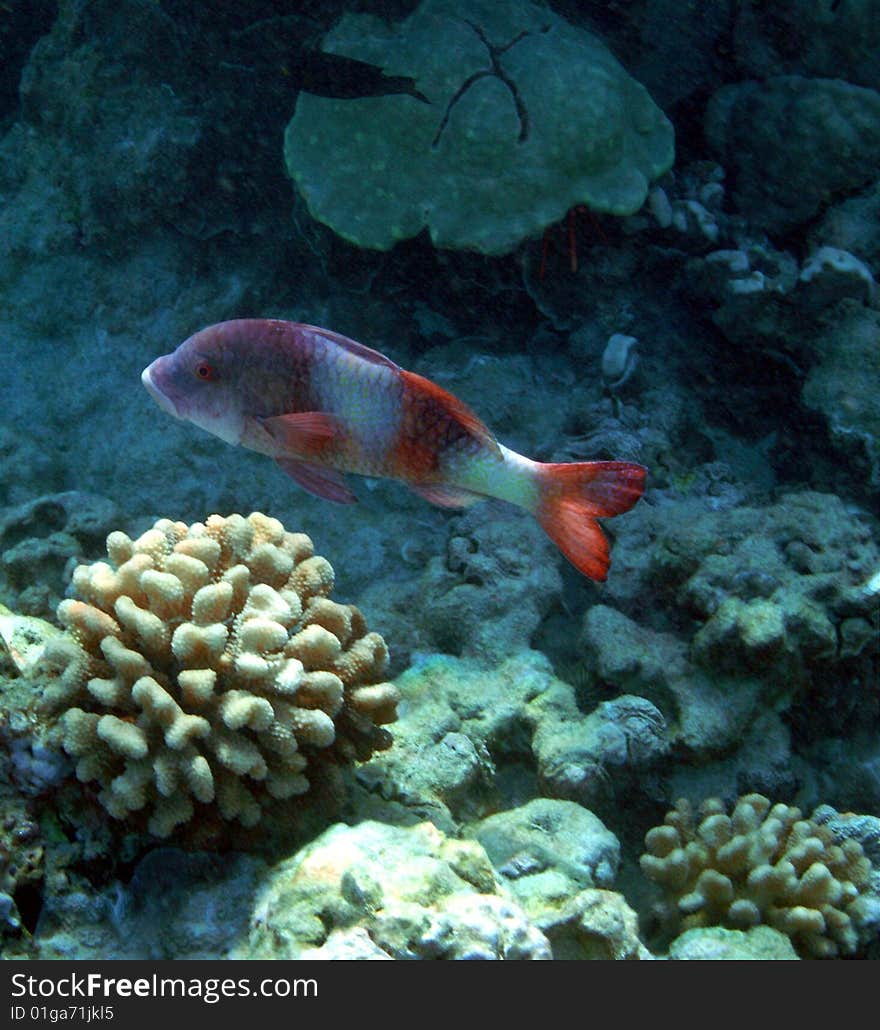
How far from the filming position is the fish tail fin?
2.36 m

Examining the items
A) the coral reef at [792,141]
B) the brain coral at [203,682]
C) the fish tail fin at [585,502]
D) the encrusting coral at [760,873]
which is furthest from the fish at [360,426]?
the coral reef at [792,141]

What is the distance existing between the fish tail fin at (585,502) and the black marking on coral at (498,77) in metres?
2.64

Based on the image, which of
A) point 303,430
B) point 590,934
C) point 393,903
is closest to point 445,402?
point 303,430

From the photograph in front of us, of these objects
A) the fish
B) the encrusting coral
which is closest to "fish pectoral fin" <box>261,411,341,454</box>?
the fish

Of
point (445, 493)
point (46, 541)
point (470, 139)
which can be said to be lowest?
point (46, 541)

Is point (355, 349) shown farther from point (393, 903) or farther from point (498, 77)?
point (498, 77)

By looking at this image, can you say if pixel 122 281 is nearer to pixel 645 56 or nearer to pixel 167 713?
pixel 645 56

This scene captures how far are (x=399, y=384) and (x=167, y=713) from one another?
1131mm

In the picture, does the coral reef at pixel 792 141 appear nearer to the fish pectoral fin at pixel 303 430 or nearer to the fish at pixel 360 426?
the fish at pixel 360 426

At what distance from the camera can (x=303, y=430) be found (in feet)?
8.01

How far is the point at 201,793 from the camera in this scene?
2.10 meters

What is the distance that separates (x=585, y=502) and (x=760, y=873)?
1350 mm

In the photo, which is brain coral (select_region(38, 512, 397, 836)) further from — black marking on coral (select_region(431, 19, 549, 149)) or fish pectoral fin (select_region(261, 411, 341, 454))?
black marking on coral (select_region(431, 19, 549, 149))

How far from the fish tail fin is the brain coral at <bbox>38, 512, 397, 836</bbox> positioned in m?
0.71
